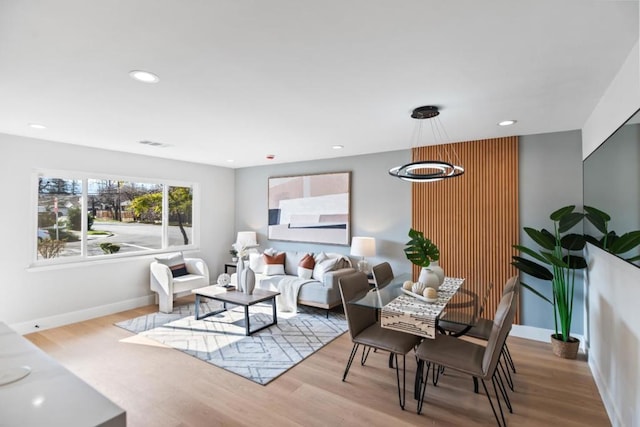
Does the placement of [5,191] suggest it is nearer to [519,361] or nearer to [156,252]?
[156,252]

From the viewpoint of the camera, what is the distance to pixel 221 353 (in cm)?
340

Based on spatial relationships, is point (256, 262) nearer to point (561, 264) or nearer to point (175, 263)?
point (175, 263)

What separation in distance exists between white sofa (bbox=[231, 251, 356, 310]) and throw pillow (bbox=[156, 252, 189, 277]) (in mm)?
1007

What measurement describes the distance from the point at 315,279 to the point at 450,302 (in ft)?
8.25

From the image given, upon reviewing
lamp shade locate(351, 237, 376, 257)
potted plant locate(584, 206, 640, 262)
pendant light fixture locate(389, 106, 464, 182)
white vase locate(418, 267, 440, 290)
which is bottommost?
white vase locate(418, 267, 440, 290)

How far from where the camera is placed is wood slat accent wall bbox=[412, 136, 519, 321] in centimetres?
400

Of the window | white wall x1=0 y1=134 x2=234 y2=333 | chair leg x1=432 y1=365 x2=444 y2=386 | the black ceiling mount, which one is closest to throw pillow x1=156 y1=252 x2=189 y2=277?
white wall x1=0 y1=134 x2=234 y2=333

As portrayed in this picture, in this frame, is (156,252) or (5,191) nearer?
(5,191)

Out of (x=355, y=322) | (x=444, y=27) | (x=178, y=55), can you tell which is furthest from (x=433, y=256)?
(x=178, y=55)

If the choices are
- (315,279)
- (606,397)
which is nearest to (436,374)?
(606,397)

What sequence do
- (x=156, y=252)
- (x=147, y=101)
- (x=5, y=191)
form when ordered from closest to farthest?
(x=147, y=101), (x=5, y=191), (x=156, y=252)

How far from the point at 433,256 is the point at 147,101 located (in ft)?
9.52

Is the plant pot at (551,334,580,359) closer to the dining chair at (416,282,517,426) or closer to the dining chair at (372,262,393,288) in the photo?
the dining chair at (416,282,517,426)

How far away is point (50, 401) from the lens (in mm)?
1191
